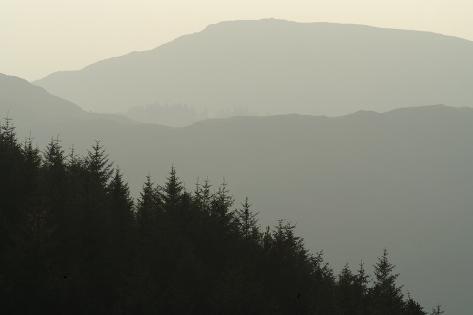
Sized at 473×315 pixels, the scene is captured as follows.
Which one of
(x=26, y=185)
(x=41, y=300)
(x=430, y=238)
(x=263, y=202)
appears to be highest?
(x=263, y=202)

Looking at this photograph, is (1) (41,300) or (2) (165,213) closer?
(1) (41,300)

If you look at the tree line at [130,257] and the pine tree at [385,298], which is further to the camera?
the pine tree at [385,298]

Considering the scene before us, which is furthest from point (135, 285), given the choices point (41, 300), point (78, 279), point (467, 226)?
point (467, 226)

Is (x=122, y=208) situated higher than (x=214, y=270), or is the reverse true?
(x=122, y=208)

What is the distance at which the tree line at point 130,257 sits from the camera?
22750 mm

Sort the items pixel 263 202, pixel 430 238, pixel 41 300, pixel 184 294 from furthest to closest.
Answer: pixel 263 202
pixel 430 238
pixel 184 294
pixel 41 300

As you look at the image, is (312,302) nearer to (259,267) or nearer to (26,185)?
(259,267)

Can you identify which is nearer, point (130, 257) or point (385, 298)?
point (130, 257)

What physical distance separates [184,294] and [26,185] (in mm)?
8085

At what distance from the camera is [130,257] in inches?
1076

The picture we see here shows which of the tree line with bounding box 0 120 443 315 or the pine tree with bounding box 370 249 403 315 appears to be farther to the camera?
the pine tree with bounding box 370 249 403 315

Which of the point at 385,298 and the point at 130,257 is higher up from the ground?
the point at 130,257

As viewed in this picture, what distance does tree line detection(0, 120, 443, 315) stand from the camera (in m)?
22.8

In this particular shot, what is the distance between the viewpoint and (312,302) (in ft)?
101
